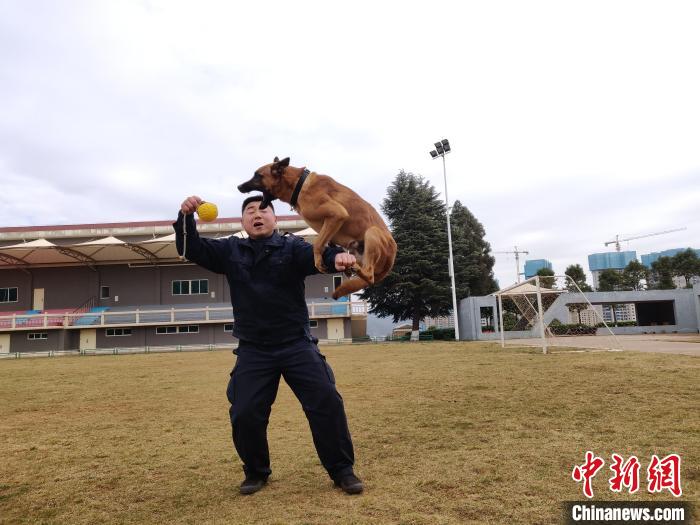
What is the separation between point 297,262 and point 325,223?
1533mm

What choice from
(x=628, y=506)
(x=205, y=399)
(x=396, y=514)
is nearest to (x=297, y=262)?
(x=396, y=514)

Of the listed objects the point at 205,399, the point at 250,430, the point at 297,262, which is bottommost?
the point at 205,399

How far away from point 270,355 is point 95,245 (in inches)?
1365

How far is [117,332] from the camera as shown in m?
35.6

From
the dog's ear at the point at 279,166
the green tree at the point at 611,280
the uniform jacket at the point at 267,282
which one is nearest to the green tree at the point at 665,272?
the green tree at the point at 611,280

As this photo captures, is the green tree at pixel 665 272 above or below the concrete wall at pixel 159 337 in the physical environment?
above

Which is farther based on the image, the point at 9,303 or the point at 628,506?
the point at 9,303

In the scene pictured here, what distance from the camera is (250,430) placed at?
3.86m

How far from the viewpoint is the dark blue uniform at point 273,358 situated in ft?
12.6

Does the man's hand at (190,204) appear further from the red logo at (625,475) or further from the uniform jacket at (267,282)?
the red logo at (625,475)

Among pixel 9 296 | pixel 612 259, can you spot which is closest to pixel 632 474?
pixel 9 296

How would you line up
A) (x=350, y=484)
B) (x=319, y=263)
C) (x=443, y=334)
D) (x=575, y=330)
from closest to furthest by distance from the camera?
(x=319, y=263) < (x=350, y=484) < (x=575, y=330) < (x=443, y=334)

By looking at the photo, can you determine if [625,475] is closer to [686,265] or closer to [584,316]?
[584,316]

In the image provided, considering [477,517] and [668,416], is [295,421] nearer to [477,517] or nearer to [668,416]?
[477,517]
